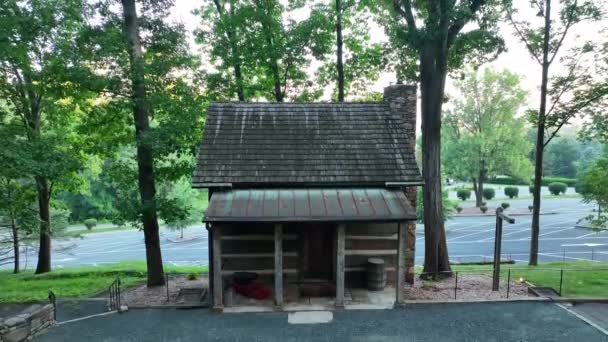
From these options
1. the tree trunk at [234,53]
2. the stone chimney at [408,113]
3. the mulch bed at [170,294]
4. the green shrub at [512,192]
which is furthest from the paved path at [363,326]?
the green shrub at [512,192]

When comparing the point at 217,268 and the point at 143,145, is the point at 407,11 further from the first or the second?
the point at 217,268

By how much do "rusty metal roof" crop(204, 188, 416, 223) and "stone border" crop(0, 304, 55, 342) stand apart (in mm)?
4130

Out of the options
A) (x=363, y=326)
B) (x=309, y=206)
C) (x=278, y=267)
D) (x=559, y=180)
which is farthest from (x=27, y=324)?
(x=559, y=180)

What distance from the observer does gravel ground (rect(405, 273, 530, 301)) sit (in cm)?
1022

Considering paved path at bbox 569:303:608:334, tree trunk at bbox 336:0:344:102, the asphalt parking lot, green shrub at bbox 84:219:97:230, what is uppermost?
tree trunk at bbox 336:0:344:102

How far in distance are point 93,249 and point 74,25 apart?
2000 cm

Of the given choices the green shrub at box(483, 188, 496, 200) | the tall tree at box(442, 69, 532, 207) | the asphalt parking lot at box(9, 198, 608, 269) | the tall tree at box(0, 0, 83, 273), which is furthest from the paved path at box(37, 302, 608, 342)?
the green shrub at box(483, 188, 496, 200)

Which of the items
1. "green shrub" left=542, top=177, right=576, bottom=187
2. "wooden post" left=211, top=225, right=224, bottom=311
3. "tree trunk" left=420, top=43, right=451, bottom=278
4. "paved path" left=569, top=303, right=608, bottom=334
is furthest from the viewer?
"green shrub" left=542, top=177, right=576, bottom=187

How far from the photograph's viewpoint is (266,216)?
886 cm

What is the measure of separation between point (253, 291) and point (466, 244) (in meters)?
18.1

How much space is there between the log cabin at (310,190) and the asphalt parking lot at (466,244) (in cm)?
1107

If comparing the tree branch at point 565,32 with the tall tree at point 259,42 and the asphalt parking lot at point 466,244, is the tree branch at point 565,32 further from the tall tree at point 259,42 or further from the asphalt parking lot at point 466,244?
the tall tree at point 259,42

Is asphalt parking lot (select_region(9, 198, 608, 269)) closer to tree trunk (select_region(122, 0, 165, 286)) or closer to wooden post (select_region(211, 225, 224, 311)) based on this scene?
tree trunk (select_region(122, 0, 165, 286))

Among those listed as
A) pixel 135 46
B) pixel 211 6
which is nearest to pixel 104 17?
pixel 135 46
